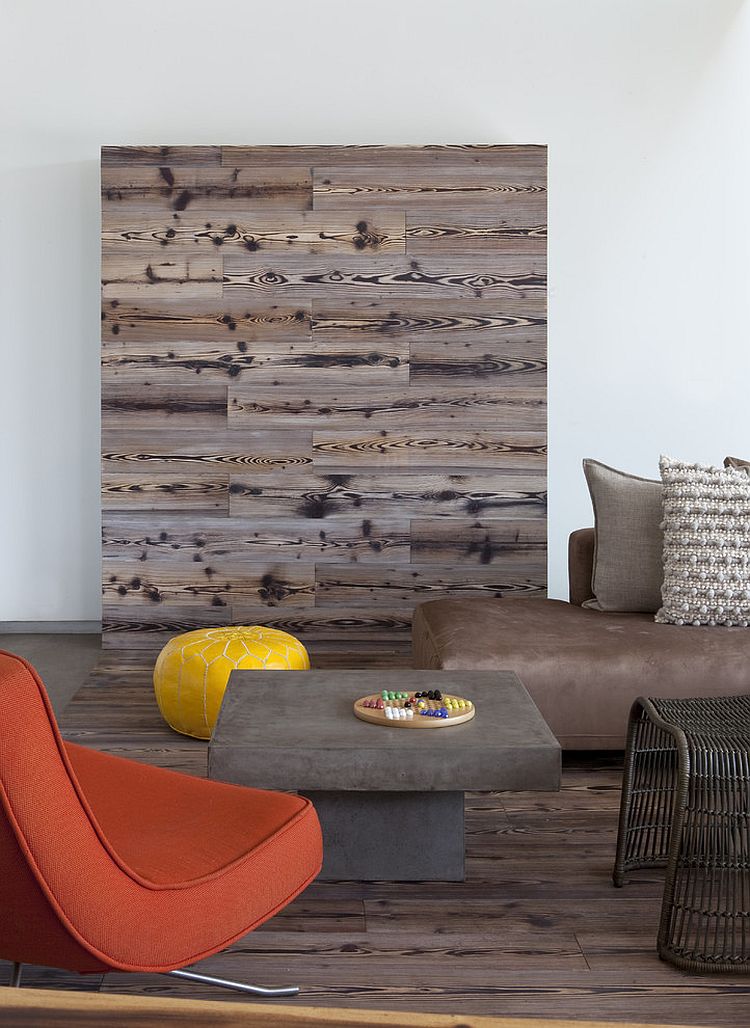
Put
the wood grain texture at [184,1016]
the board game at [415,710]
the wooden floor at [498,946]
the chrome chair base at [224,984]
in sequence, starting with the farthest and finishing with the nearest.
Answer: the board game at [415,710], the wooden floor at [498,946], the chrome chair base at [224,984], the wood grain texture at [184,1016]

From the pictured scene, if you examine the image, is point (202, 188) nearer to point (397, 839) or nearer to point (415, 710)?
point (415, 710)

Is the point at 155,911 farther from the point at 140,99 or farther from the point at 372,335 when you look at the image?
the point at 140,99

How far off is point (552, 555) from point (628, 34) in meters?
2.56

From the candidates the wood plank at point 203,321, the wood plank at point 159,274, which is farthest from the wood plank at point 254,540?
the wood plank at point 159,274

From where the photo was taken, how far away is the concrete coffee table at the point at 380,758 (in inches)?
88.6

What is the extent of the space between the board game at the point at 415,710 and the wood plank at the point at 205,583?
235cm

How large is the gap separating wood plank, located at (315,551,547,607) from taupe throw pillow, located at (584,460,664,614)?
3.48 ft

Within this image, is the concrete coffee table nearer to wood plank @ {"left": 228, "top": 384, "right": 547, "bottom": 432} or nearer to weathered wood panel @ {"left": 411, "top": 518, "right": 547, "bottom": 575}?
weathered wood panel @ {"left": 411, "top": 518, "right": 547, "bottom": 575}

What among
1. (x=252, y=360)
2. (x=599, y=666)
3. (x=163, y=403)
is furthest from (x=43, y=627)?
(x=599, y=666)

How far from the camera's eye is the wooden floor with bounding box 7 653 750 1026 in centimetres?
199

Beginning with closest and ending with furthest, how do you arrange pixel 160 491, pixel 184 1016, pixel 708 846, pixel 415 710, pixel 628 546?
pixel 184 1016, pixel 708 846, pixel 415 710, pixel 628 546, pixel 160 491

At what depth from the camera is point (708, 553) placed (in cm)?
355

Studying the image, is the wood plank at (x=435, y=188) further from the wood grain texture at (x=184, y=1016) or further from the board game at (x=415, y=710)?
the wood grain texture at (x=184, y=1016)

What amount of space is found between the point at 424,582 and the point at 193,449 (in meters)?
1.24
